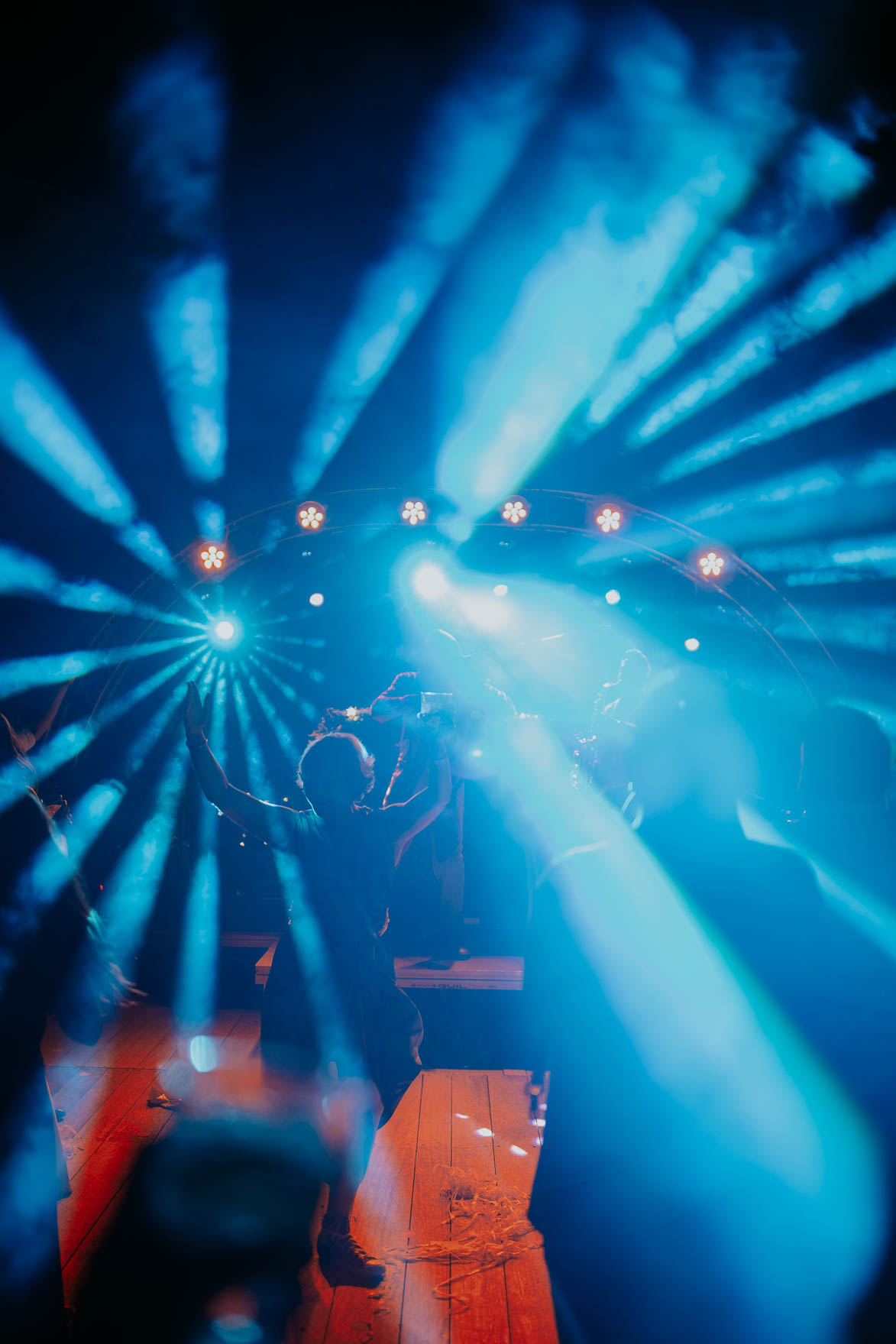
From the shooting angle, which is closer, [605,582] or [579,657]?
[605,582]

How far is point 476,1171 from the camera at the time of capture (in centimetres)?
266

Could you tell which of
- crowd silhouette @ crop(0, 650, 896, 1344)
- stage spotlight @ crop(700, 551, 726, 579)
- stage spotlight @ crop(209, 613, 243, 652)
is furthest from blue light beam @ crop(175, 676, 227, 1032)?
stage spotlight @ crop(700, 551, 726, 579)

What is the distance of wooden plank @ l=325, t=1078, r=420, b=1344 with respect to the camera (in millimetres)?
1907

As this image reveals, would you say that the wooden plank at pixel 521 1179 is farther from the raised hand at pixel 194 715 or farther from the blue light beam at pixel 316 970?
the raised hand at pixel 194 715

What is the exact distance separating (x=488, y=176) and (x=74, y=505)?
3.13m

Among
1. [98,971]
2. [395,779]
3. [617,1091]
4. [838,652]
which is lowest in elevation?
[617,1091]

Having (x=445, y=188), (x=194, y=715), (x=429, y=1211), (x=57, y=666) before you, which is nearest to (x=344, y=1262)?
(x=429, y=1211)

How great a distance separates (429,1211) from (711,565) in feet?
11.9

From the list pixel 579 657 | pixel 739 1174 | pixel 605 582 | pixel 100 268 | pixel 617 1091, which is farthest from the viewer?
pixel 579 657

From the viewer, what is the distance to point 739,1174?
1.94 metres

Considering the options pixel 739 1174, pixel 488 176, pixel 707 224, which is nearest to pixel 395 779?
pixel 739 1174

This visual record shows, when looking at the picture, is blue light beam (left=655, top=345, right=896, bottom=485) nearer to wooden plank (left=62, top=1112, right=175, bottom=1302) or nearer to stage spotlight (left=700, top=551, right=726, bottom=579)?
stage spotlight (left=700, top=551, right=726, bottom=579)

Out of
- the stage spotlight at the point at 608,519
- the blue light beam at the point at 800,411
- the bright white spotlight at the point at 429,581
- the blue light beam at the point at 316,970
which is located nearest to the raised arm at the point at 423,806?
the blue light beam at the point at 316,970

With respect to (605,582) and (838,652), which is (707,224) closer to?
(605,582)
